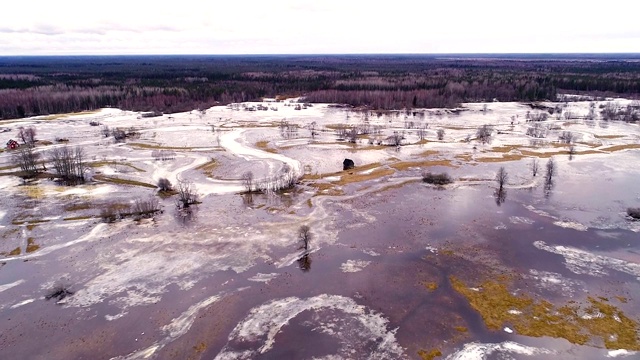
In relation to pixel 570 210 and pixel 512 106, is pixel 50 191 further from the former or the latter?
pixel 512 106

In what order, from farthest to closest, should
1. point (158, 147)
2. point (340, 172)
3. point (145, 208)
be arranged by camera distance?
point (158, 147), point (340, 172), point (145, 208)

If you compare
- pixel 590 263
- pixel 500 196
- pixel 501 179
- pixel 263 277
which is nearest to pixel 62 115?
pixel 263 277

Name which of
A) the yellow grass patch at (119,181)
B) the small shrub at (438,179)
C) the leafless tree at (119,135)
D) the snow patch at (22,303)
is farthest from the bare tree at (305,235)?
the leafless tree at (119,135)

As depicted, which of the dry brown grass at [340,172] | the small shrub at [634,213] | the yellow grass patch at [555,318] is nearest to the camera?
the yellow grass patch at [555,318]

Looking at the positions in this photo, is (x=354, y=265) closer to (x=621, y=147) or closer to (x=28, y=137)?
(x=621, y=147)

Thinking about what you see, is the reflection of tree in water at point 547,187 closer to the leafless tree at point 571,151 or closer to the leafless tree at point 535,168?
the leafless tree at point 535,168
